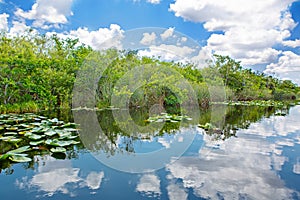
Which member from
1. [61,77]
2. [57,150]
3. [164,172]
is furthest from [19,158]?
[61,77]

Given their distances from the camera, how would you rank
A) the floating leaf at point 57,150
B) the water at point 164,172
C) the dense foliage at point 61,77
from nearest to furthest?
1. the water at point 164,172
2. the floating leaf at point 57,150
3. the dense foliage at point 61,77

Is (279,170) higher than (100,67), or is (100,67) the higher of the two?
(100,67)

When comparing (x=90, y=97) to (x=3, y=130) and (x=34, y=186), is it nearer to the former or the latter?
(x=3, y=130)

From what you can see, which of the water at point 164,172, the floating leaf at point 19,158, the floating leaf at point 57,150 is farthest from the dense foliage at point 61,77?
the floating leaf at point 19,158

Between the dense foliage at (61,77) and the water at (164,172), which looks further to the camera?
the dense foliage at (61,77)

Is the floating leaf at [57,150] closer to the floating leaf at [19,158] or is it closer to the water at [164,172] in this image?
the water at [164,172]

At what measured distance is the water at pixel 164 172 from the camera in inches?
118

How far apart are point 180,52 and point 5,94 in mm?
7780

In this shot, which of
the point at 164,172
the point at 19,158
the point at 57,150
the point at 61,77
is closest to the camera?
the point at 164,172

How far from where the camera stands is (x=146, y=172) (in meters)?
3.79

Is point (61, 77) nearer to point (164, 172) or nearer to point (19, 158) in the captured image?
point (19, 158)

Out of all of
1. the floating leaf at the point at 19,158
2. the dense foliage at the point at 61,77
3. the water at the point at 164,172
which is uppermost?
the dense foliage at the point at 61,77

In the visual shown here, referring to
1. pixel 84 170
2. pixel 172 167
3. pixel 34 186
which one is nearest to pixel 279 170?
pixel 172 167

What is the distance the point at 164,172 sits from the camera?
3775 mm
